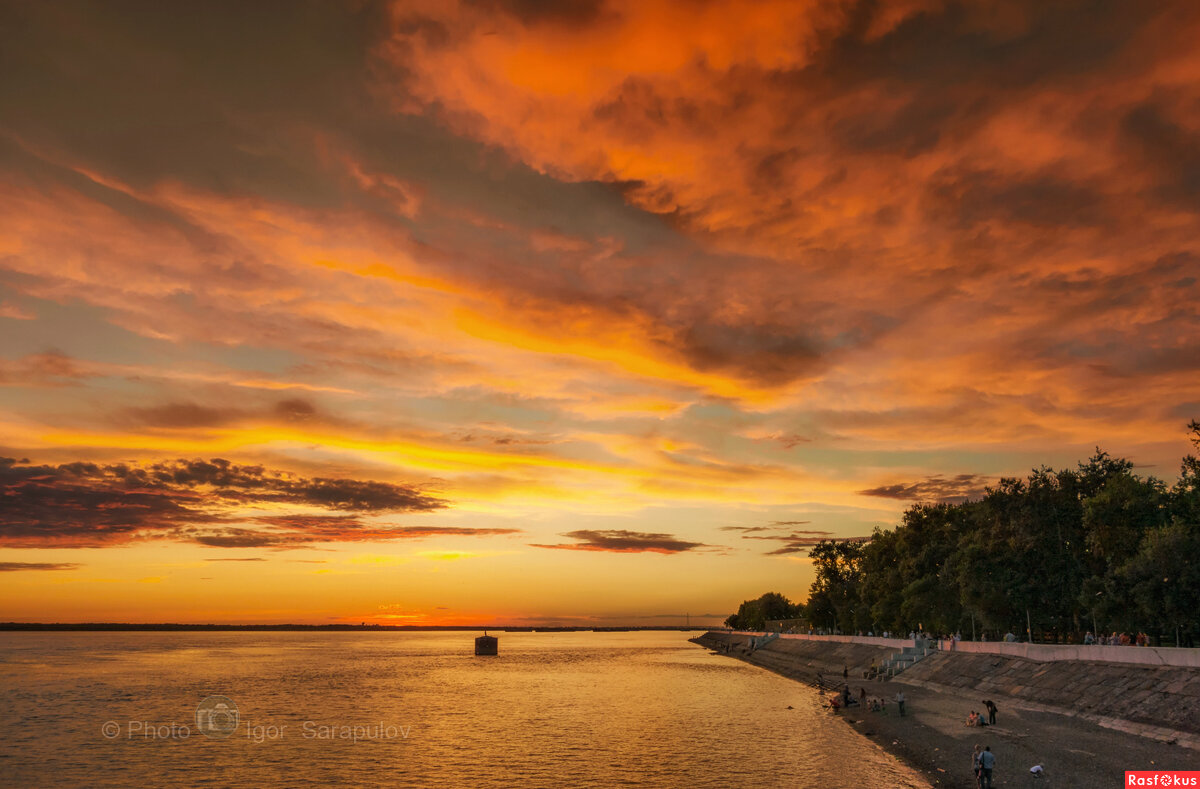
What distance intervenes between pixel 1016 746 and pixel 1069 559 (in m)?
51.0

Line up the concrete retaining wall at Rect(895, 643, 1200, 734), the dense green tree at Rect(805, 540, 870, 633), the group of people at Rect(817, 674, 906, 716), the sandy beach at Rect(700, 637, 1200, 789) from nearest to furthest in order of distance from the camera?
the sandy beach at Rect(700, 637, 1200, 789) → the concrete retaining wall at Rect(895, 643, 1200, 734) → the group of people at Rect(817, 674, 906, 716) → the dense green tree at Rect(805, 540, 870, 633)

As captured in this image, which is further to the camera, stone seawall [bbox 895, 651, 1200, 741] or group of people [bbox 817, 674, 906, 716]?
group of people [bbox 817, 674, 906, 716]

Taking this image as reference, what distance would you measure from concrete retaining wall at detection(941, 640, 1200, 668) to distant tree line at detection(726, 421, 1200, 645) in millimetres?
10090

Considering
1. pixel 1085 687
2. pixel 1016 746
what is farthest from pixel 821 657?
pixel 1016 746

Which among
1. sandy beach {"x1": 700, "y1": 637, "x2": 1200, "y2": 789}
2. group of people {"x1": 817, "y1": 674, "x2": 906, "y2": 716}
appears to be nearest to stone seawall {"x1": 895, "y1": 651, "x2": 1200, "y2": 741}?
sandy beach {"x1": 700, "y1": 637, "x2": 1200, "y2": 789}

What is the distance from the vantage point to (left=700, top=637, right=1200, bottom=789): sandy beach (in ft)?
128

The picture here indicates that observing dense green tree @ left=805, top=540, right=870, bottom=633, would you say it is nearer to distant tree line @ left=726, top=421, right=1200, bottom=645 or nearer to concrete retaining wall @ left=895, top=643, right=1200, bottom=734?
distant tree line @ left=726, top=421, right=1200, bottom=645

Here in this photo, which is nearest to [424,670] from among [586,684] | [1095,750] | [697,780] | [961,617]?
[586,684]

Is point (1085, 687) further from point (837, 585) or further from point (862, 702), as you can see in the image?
point (837, 585)

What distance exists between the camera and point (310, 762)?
5603cm

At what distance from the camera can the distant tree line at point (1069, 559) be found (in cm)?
6862

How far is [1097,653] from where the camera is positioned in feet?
198

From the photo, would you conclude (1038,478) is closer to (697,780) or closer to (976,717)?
(976,717)

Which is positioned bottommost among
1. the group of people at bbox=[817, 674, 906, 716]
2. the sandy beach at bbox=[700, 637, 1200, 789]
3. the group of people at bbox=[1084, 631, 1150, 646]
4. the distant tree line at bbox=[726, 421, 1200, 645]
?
the group of people at bbox=[817, 674, 906, 716]
